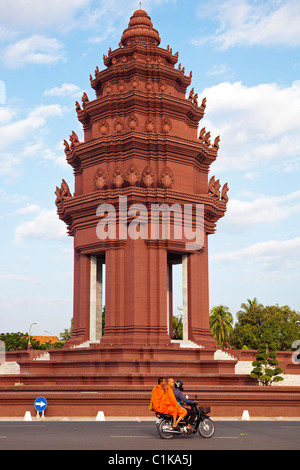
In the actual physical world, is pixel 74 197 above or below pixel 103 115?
below

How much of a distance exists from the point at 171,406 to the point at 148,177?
2153cm

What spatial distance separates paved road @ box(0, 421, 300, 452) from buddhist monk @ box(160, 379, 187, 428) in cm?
62

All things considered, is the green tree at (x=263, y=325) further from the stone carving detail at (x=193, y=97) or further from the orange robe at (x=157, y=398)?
the orange robe at (x=157, y=398)

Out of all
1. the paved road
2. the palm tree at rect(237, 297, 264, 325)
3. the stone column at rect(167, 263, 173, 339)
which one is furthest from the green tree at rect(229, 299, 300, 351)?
the paved road

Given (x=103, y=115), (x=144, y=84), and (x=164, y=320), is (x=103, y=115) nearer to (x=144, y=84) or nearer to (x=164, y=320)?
(x=144, y=84)

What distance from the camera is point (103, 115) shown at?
41.1 meters

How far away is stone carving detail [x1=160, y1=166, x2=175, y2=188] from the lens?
125 feet

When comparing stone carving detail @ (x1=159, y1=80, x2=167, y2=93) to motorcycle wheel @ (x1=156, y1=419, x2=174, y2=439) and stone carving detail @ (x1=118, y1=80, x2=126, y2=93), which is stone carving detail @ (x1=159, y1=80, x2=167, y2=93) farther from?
motorcycle wheel @ (x1=156, y1=419, x2=174, y2=439)

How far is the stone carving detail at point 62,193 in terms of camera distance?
42.2 meters

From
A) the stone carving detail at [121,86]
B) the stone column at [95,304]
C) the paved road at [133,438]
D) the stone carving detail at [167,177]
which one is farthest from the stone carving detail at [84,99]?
the paved road at [133,438]

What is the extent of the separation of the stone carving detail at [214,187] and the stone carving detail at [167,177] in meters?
4.46

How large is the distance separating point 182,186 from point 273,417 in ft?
55.8

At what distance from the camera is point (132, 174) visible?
124ft
